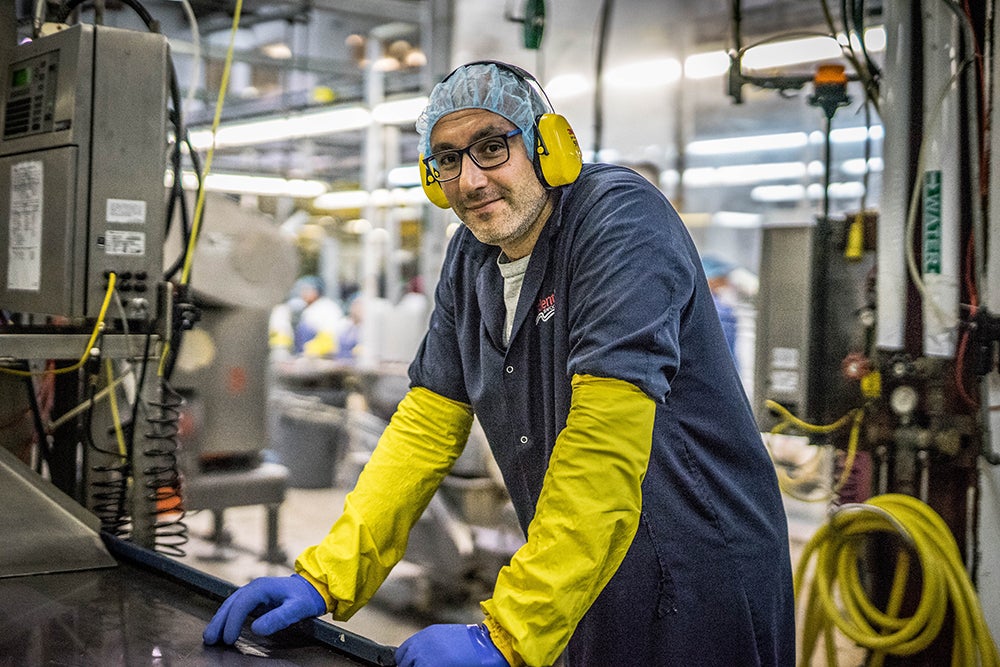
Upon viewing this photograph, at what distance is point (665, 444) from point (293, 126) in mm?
7910

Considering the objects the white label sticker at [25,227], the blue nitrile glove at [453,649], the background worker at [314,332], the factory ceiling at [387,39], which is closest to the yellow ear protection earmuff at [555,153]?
the blue nitrile glove at [453,649]

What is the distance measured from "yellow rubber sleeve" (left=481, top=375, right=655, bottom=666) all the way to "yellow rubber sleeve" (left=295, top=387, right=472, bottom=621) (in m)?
0.39

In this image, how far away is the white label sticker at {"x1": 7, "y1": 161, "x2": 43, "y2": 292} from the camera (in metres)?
1.95

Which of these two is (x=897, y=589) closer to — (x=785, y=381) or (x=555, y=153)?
(x=785, y=381)

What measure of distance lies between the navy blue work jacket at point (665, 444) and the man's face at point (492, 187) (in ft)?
0.17

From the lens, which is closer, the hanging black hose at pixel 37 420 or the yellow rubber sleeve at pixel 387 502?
the yellow rubber sleeve at pixel 387 502

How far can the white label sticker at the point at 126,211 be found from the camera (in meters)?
1.90

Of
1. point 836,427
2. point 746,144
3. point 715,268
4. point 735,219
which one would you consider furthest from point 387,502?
point 735,219

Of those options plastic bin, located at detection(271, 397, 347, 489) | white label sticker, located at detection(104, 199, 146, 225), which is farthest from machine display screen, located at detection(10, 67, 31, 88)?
plastic bin, located at detection(271, 397, 347, 489)

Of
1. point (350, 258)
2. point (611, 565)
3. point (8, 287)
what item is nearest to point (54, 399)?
point (8, 287)

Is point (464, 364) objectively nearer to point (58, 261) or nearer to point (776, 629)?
point (776, 629)

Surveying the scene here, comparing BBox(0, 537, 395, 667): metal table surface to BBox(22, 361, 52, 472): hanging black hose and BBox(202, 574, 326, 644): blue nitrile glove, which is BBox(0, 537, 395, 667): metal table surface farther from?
BBox(22, 361, 52, 472): hanging black hose

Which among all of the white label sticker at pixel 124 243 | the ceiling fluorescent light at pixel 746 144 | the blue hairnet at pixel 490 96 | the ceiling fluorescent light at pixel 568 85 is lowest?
Answer: the white label sticker at pixel 124 243

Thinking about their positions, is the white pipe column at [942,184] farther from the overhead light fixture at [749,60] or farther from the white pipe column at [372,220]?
the white pipe column at [372,220]
